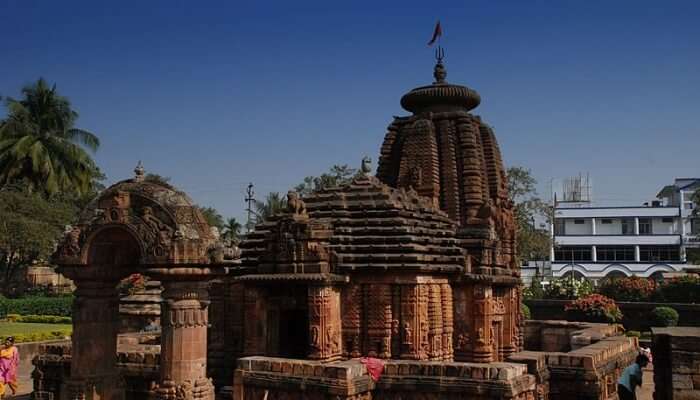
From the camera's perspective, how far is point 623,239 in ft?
222

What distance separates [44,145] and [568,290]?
110 feet

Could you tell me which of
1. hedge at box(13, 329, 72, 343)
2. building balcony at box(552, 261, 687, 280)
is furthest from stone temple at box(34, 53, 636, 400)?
building balcony at box(552, 261, 687, 280)

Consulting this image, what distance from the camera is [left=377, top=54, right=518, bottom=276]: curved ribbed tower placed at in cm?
2050

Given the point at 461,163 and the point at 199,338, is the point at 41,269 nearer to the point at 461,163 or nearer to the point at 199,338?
the point at 461,163

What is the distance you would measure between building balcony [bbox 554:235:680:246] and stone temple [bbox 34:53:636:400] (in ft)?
158

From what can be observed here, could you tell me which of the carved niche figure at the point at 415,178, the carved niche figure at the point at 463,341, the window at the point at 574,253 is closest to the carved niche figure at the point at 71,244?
the carved niche figure at the point at 463,341

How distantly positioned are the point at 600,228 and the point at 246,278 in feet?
205

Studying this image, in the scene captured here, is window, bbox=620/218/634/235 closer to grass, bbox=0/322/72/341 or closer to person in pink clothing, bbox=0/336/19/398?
grass, bbox=0/322/72/341

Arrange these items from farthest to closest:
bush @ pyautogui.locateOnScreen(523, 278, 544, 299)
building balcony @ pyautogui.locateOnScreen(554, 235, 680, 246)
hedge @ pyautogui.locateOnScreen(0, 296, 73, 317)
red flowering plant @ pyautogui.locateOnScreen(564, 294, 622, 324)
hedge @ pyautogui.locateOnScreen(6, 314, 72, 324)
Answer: building balcony @ pyautogui.locateOnScreen(554, 235, 680, 246), bush @ pyautogui.locateOnScreen(523, 278, 544, 299), hedge @ pyautogui.locateOnScreen(0, 296, 73, 317), hedge @ pyautogui.locateOnScreen(6, 314, 72, 324), red flowering plant @ pyautogui.locateOnScreen(564, 294, 622, 324)

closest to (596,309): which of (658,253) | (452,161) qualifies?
(452,161)

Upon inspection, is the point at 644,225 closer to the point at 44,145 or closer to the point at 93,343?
the point at 44,145

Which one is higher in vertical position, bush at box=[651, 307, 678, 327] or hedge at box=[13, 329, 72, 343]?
bush at box=[651, 307, 678, 327]

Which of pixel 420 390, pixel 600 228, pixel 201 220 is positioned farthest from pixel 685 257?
pixel 201 220

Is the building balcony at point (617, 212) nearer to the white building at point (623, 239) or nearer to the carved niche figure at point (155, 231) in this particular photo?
the white building at point (623, 239)
